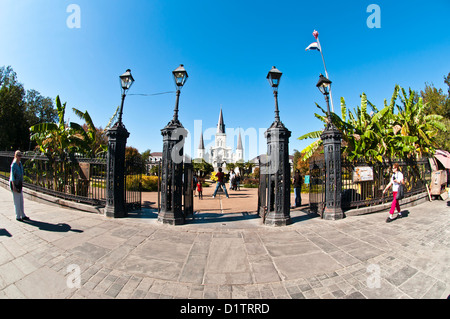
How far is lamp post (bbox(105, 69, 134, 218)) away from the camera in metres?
6.09

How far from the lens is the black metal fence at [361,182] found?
685 centimetres

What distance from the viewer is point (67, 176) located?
7.88m

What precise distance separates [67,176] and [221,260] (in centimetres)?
843

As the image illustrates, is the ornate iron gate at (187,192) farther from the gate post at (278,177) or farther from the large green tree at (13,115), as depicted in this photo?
the large green tree at (13,115)

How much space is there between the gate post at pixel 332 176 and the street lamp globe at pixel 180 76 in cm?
561

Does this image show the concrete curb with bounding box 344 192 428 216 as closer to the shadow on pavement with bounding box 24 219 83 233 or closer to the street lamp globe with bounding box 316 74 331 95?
the street lamp globe with bounding box 316 74 331 95

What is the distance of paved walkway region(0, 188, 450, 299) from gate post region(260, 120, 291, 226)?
54cm

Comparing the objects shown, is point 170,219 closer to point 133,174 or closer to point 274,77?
point 133,174
